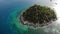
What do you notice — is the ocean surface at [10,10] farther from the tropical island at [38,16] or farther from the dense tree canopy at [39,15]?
the dense tree canopy at [39,15]

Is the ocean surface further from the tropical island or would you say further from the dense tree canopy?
the dense tree canopy

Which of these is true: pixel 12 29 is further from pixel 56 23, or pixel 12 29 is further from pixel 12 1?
pixel 12 1

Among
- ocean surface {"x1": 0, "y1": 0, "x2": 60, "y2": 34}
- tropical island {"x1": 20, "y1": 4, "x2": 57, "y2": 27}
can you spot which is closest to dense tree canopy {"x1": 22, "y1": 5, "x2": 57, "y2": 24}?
tropical island {"x1": 20, "y1": 4, "x2": 57, "y2": 27}

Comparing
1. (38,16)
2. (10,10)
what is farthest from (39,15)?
(10,10)

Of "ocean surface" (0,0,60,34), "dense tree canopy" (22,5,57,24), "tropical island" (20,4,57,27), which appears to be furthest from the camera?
"dense tree canopy" (22,5,57,24)

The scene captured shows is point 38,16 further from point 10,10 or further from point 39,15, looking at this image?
point 10,10

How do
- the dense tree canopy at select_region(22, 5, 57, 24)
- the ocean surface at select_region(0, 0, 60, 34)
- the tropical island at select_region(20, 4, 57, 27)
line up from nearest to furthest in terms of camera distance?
1. the ocean surface at select_region(0, 0, 60, 34)
2. the tropical island at select_region(20, 4, 57, 27)
3. the dense tree canopy at select_region(22, 5, 57, 24)

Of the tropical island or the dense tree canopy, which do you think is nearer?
the tropical island
